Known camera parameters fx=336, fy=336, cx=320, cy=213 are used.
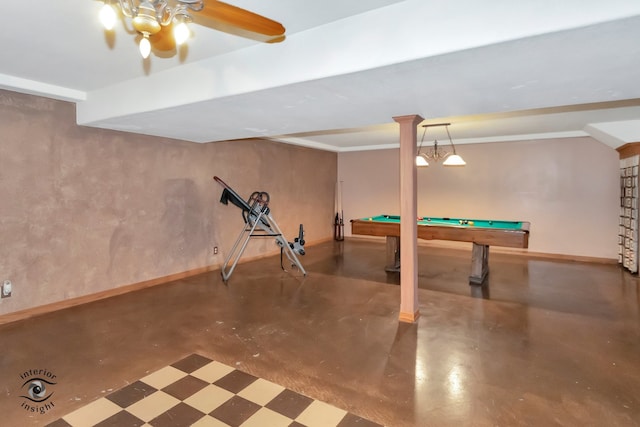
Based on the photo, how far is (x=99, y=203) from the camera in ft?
13.8

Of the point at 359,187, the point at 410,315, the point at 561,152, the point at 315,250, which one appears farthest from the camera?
the point at 359,187

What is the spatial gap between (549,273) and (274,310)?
176 inches

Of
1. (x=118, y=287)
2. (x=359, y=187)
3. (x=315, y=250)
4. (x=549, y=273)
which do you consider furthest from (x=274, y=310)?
(x=359, y=187)

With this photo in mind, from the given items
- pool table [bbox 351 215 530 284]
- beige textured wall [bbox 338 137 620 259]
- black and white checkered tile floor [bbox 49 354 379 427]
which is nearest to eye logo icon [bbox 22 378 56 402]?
black and white checkered tile floor [bbox 49 354 379 427]

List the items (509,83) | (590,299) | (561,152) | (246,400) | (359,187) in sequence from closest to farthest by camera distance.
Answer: (246,400) < (509,83) < (590,299) < (561,152) < (359,187)

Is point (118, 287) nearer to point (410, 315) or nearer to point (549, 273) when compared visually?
point (410, 315)

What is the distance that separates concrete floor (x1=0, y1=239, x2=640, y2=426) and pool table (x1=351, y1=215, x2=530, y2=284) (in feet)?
1.49

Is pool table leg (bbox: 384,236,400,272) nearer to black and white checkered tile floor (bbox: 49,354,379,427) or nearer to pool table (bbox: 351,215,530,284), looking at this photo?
pool table (bbox: 351,215,530,284)

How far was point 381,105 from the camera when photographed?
3.05 metres

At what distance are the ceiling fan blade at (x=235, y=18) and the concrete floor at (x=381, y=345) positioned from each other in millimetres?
2225

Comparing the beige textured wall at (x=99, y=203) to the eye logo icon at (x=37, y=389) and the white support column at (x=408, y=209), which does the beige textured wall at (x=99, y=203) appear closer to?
the eye logo icon at (x=37, y=389)

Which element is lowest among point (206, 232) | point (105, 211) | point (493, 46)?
point (206, 232)

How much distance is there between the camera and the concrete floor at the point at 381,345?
2191 millimetres

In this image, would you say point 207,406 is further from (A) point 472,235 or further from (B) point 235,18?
(A) point 472,235
